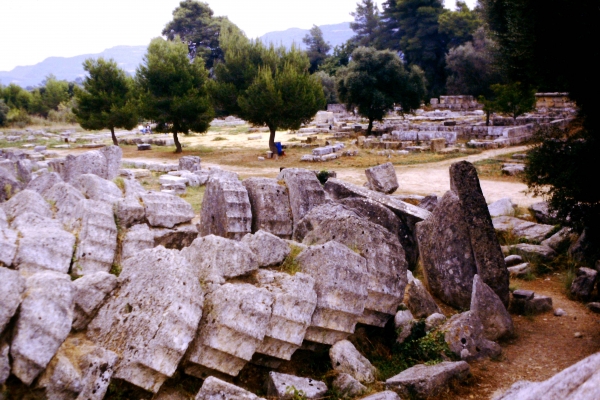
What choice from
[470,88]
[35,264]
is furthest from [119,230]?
[470,88]

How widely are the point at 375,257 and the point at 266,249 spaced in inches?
50.1

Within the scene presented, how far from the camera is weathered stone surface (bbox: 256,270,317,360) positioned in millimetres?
4797

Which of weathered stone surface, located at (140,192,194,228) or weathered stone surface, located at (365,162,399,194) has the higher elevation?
weathered stone surface, located at (140,192,194,228)

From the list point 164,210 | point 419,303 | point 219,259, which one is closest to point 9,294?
point 219,259

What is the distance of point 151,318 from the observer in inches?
166

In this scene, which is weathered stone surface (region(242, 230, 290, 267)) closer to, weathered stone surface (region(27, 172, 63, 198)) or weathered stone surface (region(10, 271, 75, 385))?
weathered stone surface (region(10, 271, 75, 385))

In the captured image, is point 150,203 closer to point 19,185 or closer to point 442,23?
point 19,185

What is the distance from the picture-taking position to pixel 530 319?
6973mm

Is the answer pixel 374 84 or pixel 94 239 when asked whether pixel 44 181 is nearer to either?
pixel 94 239

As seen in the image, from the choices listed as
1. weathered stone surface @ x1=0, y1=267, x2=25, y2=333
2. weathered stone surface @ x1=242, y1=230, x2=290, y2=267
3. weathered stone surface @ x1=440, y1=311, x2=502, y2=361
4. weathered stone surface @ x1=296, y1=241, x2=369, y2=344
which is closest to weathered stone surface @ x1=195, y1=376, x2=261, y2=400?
weathered stone surface @ x1=296, y1=241, x2=369, y2=344

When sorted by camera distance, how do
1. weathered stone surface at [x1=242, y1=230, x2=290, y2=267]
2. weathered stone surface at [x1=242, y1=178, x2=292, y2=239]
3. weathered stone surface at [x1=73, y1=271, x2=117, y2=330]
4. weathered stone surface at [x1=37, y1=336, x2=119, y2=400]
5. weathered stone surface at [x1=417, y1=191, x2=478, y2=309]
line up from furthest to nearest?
weathered stone surface at [x1=242, y1=178, x2=292, y2=239] < weathered stone surface at [x1=417, y1=191, x2=478, y2=309] < weathered stone surface at [x1=242, y1=230, x2=290, y2=267] < weathered stone surface at [x1=73, y1=271, x2=117, y2=330] < weathered stone surface at [x1=37, y1=336, x2=119, y2=400]

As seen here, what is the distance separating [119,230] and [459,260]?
15.2ft

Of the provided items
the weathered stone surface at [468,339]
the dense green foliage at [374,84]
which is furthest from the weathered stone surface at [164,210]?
the dense green foliage at [374,84]

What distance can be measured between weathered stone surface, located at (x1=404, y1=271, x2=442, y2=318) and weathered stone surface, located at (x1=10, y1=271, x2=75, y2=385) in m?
4.16
